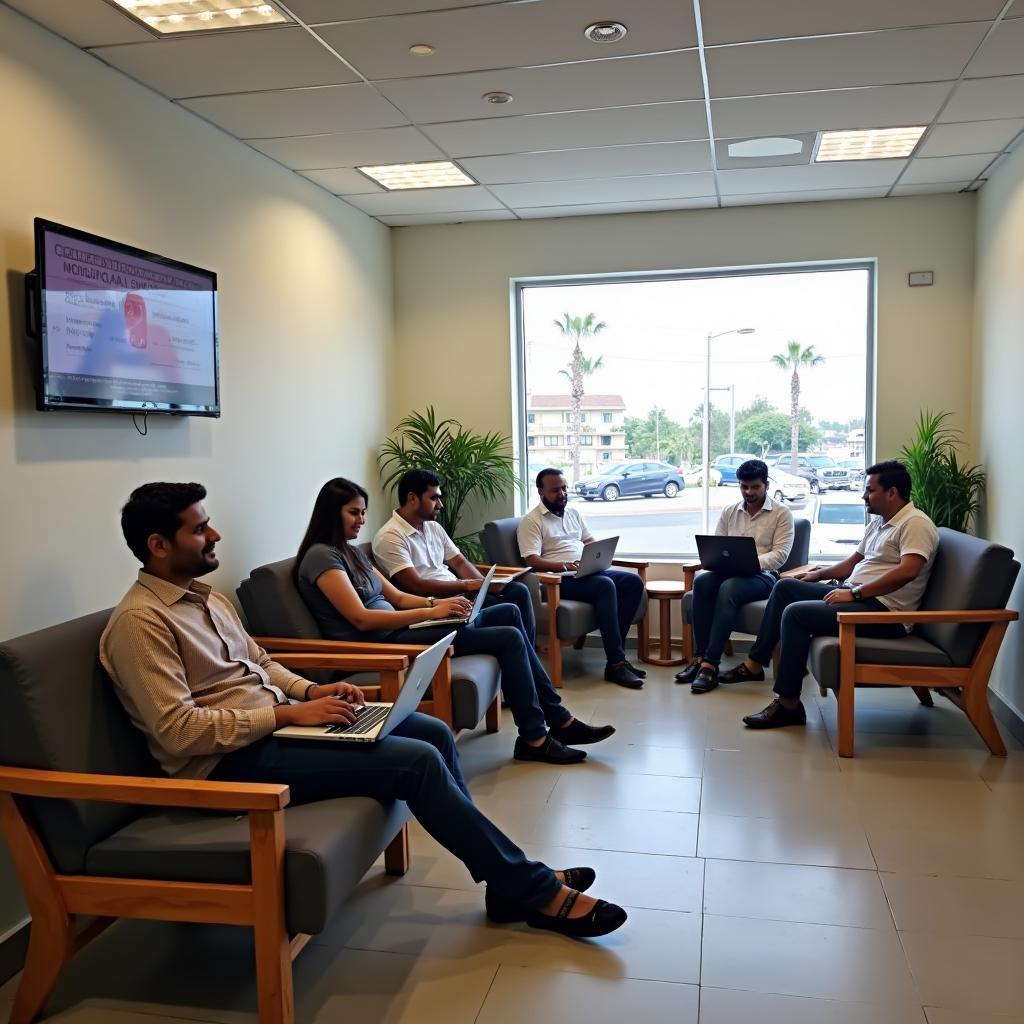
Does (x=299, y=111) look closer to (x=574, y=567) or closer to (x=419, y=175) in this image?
(x=419, y=175)

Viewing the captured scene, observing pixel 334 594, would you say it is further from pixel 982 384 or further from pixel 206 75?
pixel 982 384

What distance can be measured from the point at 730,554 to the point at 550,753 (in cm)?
178

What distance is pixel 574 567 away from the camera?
18.2ft

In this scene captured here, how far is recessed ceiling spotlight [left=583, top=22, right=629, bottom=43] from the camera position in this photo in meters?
3.12

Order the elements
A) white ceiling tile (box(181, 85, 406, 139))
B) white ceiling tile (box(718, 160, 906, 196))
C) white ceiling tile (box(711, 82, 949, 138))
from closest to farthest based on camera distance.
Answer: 1. white ceiling tile (box(181, 85, 406, 139))
2. white ceiling tile (box(711, 82, 949, 138))
3. white ceiling tile (box(718, 160, 906, 196))

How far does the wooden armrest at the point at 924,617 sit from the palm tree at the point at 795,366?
83.2 inches

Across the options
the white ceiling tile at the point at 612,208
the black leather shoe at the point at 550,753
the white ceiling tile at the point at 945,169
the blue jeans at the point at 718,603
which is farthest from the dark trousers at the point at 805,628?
the white ceiling tile at the point at 612,208

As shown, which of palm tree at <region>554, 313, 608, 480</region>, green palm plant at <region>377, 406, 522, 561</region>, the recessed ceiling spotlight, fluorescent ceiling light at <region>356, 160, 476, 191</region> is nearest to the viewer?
the recessed ceiling spotlight

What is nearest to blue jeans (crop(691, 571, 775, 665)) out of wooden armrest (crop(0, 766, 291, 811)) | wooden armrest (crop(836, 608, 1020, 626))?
wooden armrest (crop(836, 608, 1020, 626))

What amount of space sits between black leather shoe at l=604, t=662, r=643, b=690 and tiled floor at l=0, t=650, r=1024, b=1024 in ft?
3.74

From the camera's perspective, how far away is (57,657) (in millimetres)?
2309

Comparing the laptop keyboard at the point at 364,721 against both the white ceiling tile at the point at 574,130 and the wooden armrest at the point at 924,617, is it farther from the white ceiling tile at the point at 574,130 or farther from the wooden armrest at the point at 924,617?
the white ceiling tile at the point at 574,130

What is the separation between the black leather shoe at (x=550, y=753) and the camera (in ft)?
13.1

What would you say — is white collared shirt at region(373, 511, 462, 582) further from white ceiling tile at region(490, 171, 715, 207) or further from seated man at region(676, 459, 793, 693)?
white ceiling tile at region(490, 171, 715, 207)
